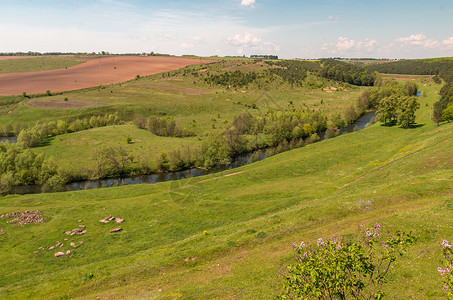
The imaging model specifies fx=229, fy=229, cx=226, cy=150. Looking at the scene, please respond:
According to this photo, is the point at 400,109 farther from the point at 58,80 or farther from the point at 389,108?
the point at 58,80

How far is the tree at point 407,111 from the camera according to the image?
87250mm

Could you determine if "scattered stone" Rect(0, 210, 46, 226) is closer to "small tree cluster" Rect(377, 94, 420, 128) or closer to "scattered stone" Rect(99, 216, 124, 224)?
"scattered stone" Rect(99, 216, 124, 224)

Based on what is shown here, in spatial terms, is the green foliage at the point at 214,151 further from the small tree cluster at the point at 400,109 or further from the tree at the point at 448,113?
the tree at the point at 448,113

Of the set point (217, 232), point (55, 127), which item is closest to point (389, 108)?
point (217, 232)

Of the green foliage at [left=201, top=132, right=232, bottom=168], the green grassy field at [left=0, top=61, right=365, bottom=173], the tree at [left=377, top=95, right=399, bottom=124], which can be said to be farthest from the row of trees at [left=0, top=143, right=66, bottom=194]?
the tree at [left=377, top=95, right=399, bottom=124]

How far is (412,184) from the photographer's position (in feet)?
99.0

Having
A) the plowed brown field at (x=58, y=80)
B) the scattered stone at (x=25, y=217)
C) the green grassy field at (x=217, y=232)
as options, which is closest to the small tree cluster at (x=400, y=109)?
the green grassy field at (x=217, y=232)

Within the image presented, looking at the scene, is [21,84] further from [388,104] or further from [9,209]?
[388,104]

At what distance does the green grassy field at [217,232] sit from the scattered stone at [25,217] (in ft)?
3.76

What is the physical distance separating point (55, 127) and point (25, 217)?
282 ft

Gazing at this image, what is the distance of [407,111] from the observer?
287 ft

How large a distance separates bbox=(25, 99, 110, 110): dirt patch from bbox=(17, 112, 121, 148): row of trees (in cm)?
1945

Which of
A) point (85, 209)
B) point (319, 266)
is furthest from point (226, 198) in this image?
point (319, 266)

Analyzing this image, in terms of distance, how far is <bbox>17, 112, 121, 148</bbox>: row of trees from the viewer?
9144cm
